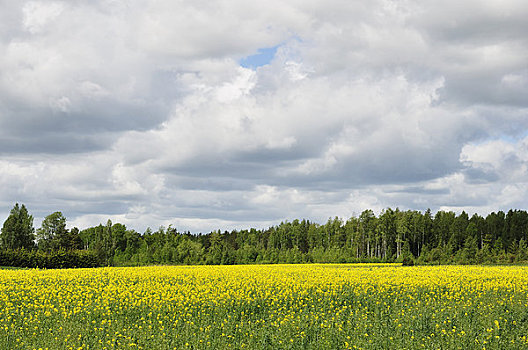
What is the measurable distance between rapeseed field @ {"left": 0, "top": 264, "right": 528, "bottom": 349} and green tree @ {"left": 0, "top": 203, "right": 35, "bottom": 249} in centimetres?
8165

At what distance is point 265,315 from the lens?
64.8 feet

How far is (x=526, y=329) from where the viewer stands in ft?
56.5

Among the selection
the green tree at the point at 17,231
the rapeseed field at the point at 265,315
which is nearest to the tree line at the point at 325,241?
the green tree at the point at 17,231

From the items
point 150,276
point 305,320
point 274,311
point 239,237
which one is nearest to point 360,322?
point 305,320

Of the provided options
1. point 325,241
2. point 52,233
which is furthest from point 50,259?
point 325,241

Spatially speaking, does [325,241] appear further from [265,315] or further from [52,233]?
[265,315]

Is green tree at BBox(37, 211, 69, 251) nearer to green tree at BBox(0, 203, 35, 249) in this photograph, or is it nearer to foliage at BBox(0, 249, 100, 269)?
green tree at BBox(0, 203, 35, 249)

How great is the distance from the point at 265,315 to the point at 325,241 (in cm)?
12221

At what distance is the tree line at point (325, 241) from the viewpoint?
88812 mm

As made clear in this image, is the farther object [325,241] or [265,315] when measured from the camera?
[325,241]

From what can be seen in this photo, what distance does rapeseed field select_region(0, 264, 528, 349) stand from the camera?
15.0 meters

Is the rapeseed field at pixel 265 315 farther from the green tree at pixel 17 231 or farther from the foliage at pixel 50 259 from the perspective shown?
the green tree at pixel 17 231

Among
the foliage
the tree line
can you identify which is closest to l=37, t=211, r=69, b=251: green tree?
the tree line

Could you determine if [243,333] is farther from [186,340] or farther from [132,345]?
[132,345]
